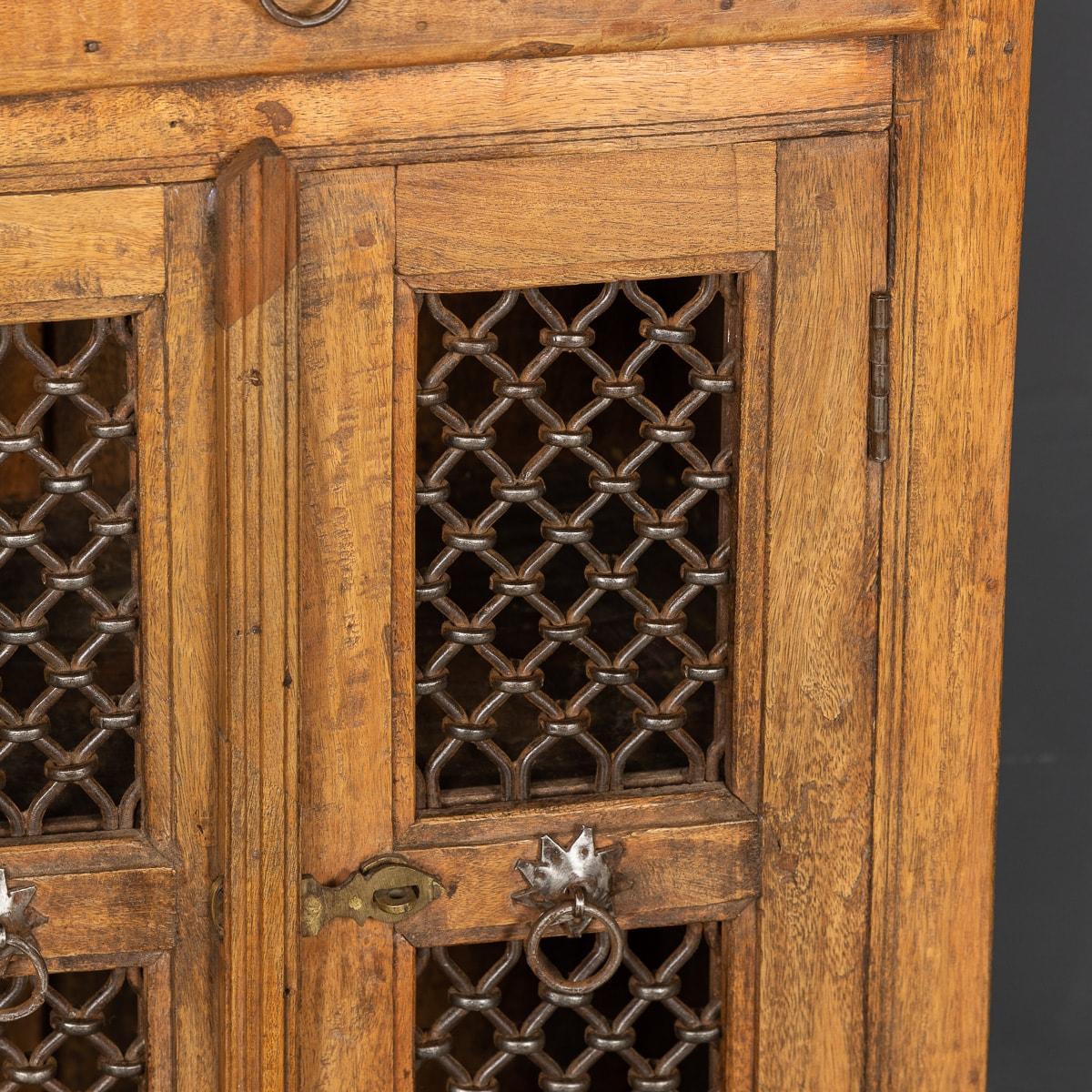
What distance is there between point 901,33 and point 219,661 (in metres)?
0.64

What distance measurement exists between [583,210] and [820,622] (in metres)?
0.35

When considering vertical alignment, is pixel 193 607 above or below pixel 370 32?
below

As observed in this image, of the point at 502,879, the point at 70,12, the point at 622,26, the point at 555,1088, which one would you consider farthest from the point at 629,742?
the point at 70,12

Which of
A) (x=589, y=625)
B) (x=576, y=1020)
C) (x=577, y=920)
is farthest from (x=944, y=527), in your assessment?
(x=576, y=1020)

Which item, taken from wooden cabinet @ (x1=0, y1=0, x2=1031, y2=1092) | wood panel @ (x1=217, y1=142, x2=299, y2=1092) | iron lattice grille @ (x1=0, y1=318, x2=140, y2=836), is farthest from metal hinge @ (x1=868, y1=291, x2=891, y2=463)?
iron lattice grille @ (x1=0, y1=318, x2=140, y2=836)

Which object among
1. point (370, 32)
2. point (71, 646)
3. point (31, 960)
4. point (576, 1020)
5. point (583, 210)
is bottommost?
point (576, 1020)

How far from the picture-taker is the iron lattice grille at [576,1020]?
148 cm

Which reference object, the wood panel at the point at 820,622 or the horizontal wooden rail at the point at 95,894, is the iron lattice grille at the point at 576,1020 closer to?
the wood panel at the point at 820,622

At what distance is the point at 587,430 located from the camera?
4.62 feet

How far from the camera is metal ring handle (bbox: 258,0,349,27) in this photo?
125 cm

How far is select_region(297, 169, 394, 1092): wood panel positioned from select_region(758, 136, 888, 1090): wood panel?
0.28 metres

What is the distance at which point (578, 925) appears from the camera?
144 cm

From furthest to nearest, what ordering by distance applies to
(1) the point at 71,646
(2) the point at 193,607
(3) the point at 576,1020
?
(3) the point at 576,1020 → (1) the point at 71,646 → (2) the point at 193,607

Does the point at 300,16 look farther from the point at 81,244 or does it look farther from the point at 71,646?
the point at 71,646
